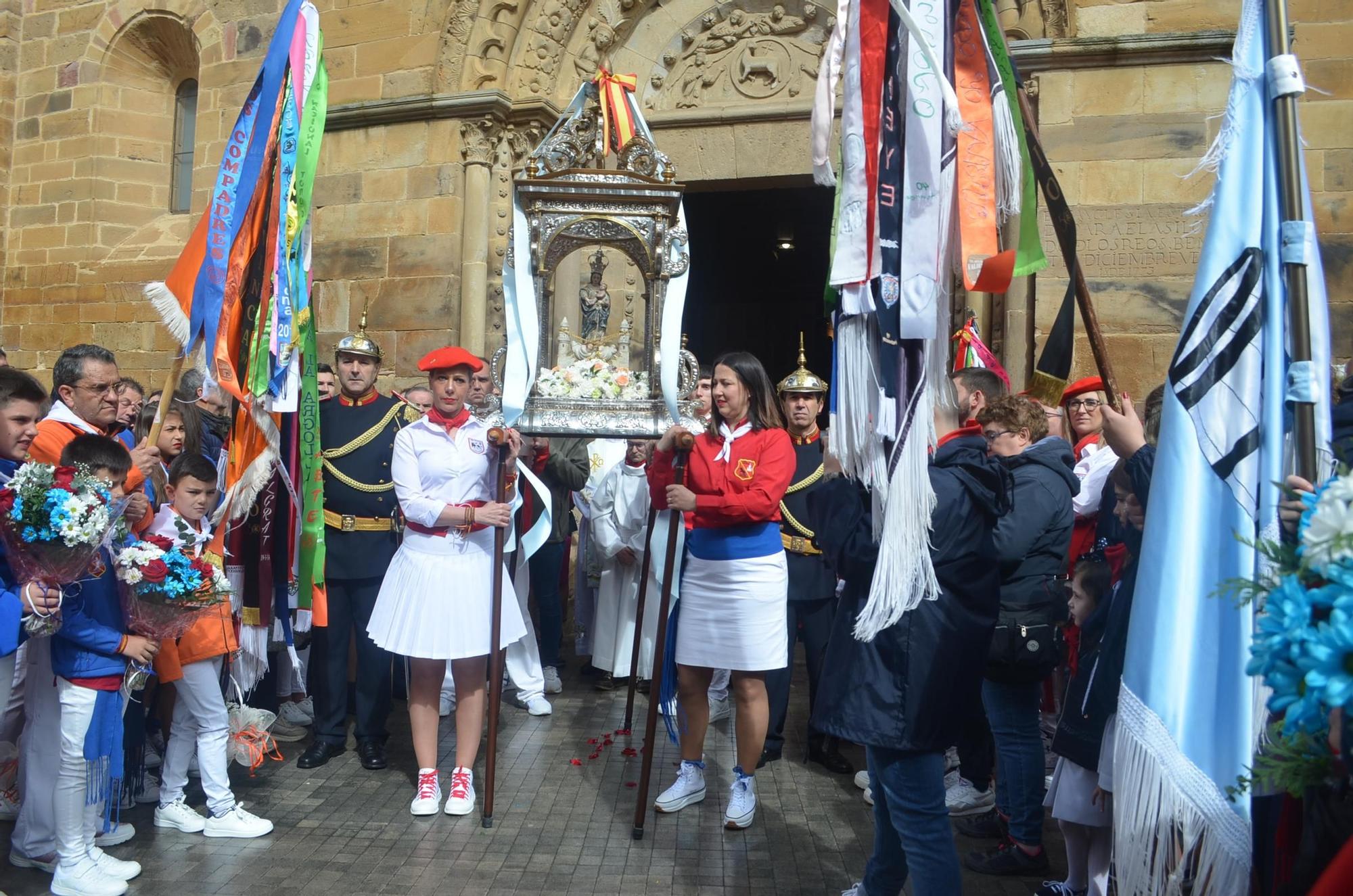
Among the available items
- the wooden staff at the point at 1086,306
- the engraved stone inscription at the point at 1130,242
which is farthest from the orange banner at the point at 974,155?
the engraved stone inscription at the point at 1130,242

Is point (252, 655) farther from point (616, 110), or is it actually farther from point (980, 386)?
point (980, 386)

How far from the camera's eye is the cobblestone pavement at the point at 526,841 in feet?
13.0

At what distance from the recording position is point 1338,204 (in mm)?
7117

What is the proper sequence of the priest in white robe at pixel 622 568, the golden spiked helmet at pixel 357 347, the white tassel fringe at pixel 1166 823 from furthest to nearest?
the priest in white robe at pixel 622 568 < the golden spiked helmet at pixel 357 347 < the white tassel fringe at pixel 1166 823

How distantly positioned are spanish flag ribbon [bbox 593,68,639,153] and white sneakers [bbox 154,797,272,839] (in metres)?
→ 3.42

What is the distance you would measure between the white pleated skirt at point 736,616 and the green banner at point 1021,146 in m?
1.84

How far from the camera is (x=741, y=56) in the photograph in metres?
9.17

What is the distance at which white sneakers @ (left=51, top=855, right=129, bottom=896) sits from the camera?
3758mm

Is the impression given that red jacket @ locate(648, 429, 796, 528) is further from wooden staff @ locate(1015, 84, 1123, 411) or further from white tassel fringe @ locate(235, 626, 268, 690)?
white tassel fringe @ locate(235, 626, 268, 690)

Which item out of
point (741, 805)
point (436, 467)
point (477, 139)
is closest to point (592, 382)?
point (436, 467)

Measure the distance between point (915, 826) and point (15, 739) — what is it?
147 inches

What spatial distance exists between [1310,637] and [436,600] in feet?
12.2

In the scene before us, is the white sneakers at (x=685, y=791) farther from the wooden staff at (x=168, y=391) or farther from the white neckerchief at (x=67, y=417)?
the white neckerchief at (x=67, y=417)

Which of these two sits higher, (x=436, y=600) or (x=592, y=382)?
(x=592, y=382)
